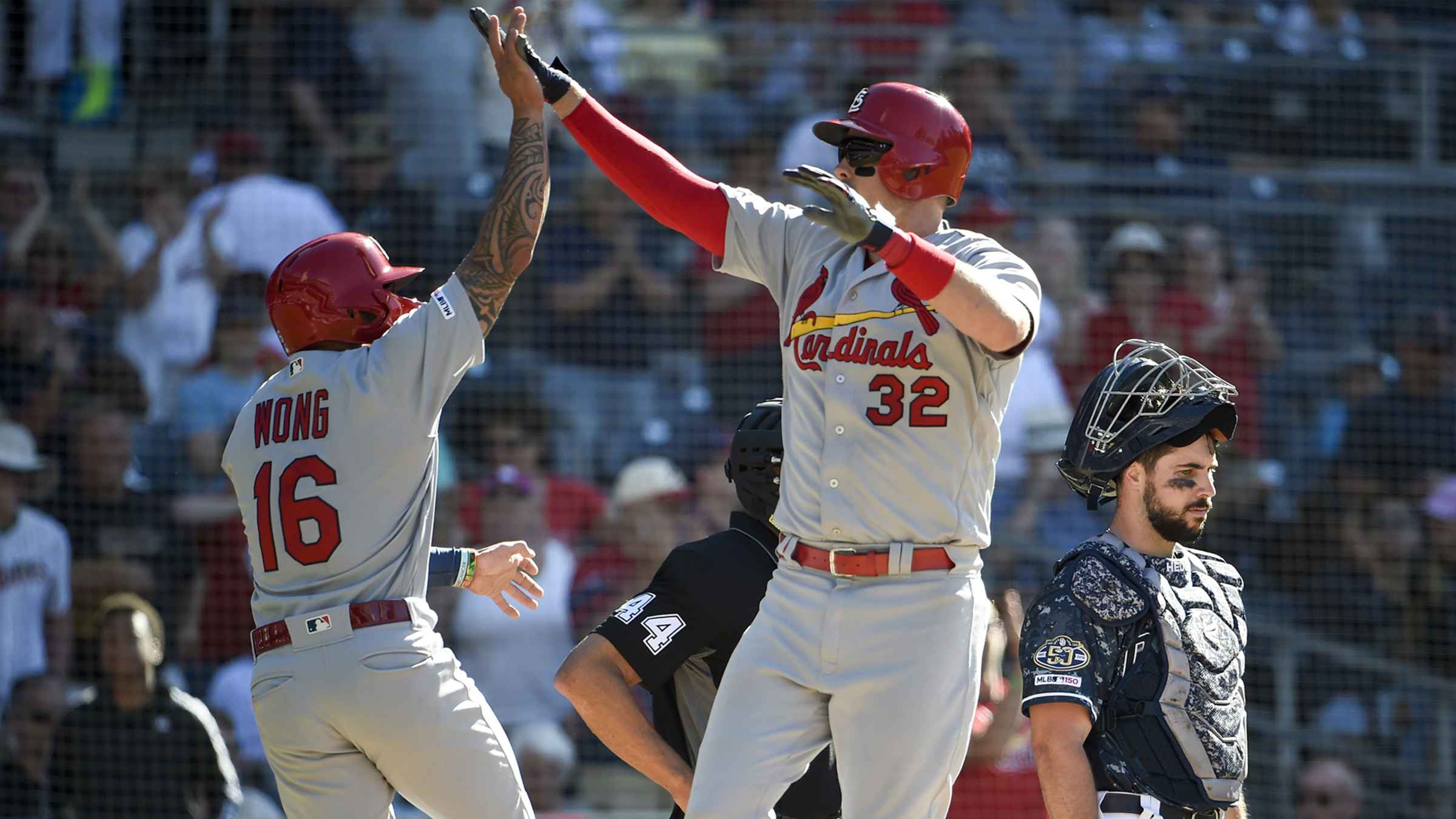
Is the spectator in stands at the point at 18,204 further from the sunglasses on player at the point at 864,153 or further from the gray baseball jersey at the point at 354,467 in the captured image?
the sunglasses on player at the point at 864,153

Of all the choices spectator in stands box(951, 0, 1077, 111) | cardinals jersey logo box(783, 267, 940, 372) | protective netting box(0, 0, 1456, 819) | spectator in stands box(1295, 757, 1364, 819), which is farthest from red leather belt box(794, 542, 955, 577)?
spectator in stands box(951, 0, 1077, 111)

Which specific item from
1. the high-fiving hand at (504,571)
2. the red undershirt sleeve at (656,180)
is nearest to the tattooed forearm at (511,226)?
the red undershirt sleeve at (656,180)

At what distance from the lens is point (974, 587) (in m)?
3.59

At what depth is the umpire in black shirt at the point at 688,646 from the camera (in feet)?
13.1

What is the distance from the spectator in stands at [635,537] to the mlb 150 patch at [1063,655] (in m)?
4.61

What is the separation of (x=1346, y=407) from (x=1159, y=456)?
19.1ft

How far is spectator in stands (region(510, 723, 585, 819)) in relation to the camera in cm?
727

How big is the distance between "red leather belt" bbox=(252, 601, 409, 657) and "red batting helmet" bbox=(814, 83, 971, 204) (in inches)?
54.5

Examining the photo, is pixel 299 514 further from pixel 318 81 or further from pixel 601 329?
pixel 318 81

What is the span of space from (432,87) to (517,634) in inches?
130

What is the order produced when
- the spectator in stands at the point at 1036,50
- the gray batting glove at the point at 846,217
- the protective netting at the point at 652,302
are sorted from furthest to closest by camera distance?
the spectator in stands at the point at 1036,50 → the protective netting at the point at 652,302 → the gray batting glove at the point at 846,217

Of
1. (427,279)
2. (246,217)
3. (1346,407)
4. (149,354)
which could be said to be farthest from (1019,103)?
(149,354)

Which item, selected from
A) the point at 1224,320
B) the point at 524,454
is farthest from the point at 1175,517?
the point at 1224,320

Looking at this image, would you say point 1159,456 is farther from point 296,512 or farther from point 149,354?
point 149,354
